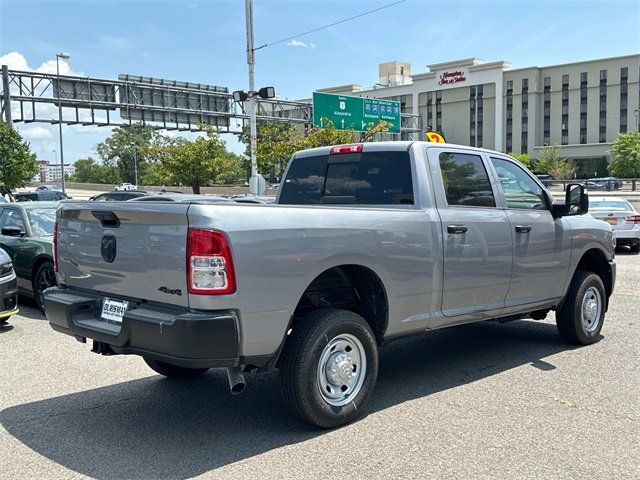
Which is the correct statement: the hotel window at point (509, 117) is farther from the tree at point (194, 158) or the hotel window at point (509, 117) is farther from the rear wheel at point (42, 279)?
the rear wheel at point (42, 279)

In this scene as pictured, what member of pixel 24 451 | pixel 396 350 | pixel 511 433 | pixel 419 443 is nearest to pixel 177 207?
pixel 24 451

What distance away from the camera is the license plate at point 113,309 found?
169 inches

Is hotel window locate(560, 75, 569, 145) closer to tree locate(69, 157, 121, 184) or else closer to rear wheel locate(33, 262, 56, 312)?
tree locate(69, 157, 121, 184)

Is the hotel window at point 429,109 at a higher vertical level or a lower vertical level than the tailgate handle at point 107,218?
higher

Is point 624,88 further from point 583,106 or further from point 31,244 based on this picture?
point 31,244

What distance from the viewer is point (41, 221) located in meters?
9.70

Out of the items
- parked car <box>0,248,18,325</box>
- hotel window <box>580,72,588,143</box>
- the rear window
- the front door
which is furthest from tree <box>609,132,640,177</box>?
parked car <box>0,248,18,325</box>

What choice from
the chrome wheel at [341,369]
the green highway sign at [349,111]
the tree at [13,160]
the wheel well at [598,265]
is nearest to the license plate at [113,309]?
the chrome wheel at [341,369]

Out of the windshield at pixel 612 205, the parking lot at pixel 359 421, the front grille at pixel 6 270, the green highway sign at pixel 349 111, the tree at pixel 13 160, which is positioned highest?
the green highway sign at pixel 349 111

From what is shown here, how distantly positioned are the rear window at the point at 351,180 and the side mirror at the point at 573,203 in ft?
6.83

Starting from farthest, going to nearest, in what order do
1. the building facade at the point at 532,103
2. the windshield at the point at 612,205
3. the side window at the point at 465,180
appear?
the building facade at the point at 532,103
the windshield at the point at 612,205
the side window at the point at 465,180

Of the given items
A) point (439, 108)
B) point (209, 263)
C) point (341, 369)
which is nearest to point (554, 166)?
point (439, 108)

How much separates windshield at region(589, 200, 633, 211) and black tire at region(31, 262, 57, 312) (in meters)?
14.4

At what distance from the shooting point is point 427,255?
4996mm
